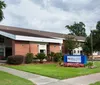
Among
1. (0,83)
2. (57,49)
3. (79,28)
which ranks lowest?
(0,83)

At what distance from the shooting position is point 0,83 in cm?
1484

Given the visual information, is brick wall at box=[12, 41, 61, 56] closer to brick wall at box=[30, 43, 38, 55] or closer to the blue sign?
brick wall at box=[30, 43, 38, 55]

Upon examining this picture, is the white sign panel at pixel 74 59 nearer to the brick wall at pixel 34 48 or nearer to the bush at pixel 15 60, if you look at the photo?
the bush at pixel 15 60

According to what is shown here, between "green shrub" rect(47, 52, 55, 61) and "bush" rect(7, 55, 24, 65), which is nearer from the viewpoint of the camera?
"bush" rect(7, 55, 24, 65)

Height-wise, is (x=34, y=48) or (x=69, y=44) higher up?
(x=69, y=44)

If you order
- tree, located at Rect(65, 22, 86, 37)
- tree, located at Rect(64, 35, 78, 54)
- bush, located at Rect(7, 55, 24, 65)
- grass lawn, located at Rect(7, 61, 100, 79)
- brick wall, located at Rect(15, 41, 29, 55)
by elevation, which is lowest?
grass lawn, located at Rect(7, 61, 100, 79)

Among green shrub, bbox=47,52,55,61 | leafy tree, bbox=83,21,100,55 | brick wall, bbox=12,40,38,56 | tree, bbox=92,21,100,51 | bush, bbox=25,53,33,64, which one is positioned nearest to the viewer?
bush, bbox=25,53,33,64

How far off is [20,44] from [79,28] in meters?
83.7

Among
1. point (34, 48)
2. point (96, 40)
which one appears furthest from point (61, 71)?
point (96, 40)

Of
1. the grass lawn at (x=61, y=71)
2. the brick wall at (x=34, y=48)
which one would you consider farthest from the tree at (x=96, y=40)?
the grass lawn at (x=61, y=71)

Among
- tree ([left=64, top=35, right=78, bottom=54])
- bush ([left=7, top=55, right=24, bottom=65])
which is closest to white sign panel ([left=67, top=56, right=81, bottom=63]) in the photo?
bush ([left=7, top=55, right=24, bottom=65])

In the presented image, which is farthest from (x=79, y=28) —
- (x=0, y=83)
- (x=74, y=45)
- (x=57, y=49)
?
(x=0, y=83)

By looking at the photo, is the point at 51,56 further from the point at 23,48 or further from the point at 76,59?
the point at 76,59

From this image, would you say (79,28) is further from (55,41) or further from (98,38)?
(55,41)
